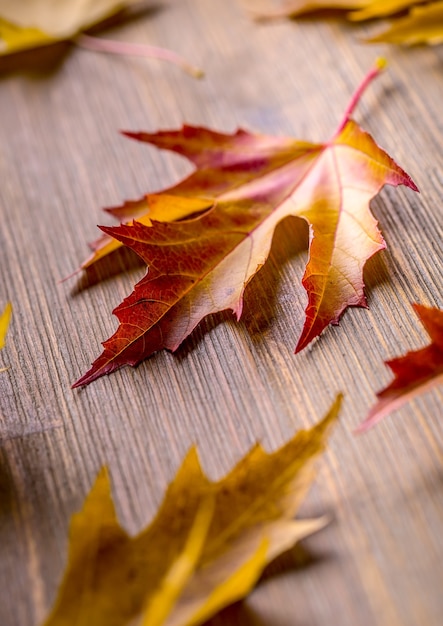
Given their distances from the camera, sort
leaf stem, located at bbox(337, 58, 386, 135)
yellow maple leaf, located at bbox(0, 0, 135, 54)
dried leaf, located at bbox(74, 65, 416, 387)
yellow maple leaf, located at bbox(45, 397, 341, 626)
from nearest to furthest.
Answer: yellow maple leaf, located at bbox(45, 397, 341, 626), dried leaf, located at bbox(74, 65, 416, 387), leaf stem, located at bbox(337, 58, 386, 135), yellow maple leaf, located at bbox(0, 0, 135, 54)

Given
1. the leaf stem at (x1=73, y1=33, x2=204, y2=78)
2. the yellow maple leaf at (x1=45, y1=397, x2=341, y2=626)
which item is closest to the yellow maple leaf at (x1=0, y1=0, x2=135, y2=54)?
the leaf stem at (x1=73, y1=33, x2=204, y2=78)

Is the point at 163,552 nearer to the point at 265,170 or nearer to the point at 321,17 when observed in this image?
the point at 265,170

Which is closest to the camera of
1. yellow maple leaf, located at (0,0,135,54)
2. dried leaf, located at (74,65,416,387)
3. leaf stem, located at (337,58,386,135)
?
dried leaf, located at (74,65,416,387)

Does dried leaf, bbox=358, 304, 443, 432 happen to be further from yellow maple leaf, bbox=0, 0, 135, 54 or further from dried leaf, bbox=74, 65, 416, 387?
yellow maple leaf, bbox=0, 0, 135, 54

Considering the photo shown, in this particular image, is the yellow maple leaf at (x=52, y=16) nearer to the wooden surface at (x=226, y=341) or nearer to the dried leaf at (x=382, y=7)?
the wooden surface at (x=226, y=341)

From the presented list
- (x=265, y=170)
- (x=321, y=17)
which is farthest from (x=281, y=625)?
(x=321, y=17)

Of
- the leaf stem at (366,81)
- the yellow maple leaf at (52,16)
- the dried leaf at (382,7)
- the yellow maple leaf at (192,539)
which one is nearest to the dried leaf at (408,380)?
the yellow maple leaf at (192,539)
